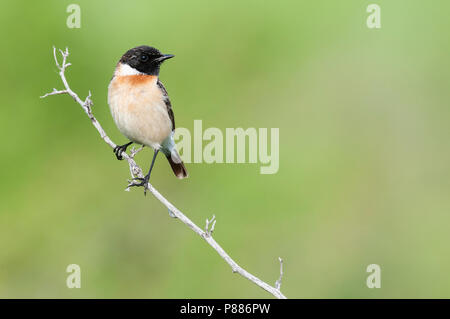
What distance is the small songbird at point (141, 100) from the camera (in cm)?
768

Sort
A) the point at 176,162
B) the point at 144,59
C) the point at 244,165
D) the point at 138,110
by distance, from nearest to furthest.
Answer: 1. the point at 138,110
2. the point at 144,59
3. the point at 176,162
4. the point at 244,165

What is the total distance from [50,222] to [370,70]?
6.01 m

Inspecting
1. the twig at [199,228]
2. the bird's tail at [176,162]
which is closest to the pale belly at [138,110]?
the twig at [199,228]

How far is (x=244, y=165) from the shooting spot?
37.0ft

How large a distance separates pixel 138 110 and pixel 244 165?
3.84m

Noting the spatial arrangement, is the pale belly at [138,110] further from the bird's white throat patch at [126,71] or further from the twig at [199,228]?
the twig at [199,228]

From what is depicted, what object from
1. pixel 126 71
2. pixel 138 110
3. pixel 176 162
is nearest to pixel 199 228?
pixel 138 110

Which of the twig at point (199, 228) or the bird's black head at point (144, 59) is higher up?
the bird's black head at point (144, 59)

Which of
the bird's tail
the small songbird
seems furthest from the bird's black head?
the bird's tail

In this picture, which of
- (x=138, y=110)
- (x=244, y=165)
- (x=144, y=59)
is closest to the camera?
(x=138, y=110)

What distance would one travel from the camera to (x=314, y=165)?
38.4 feet

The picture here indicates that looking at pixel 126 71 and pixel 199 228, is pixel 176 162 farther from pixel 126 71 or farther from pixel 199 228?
pixel 199 228

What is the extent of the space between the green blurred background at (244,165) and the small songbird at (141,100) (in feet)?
8.39

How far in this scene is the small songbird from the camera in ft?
25.2
